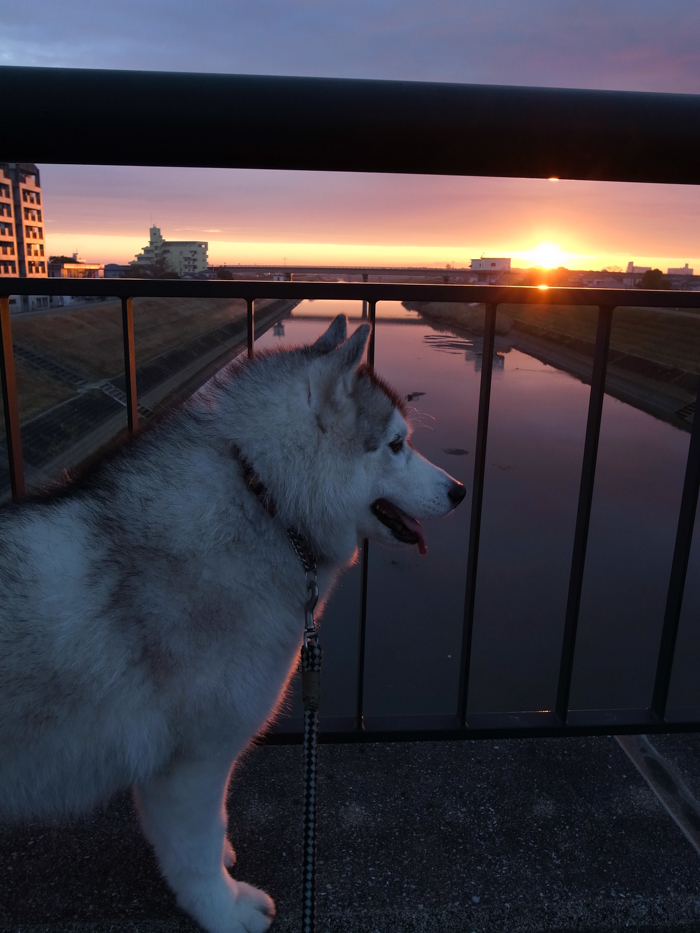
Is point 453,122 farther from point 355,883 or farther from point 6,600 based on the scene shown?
point 355,883

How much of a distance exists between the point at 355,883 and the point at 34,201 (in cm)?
6378

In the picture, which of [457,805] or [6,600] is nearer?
[6,600]

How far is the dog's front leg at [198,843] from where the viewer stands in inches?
66.2

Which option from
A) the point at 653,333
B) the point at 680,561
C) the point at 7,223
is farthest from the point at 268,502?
the point at 7,223

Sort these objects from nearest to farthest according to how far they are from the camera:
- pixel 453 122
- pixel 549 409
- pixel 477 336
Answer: pixel 453 122
pixel 477 336
pixel 549 409

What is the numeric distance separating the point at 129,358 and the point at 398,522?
111 cm

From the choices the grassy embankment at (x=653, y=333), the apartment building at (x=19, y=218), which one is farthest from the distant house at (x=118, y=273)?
the apartment building at (x=19, y=218)

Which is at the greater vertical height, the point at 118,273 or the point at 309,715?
the point at 118,273

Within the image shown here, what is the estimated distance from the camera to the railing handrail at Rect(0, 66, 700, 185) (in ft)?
3.30

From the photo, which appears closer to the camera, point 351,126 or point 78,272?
point 351,126

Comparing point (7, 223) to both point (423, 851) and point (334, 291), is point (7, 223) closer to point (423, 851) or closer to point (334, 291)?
point (334, 291)

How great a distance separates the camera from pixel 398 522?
1.95 meters

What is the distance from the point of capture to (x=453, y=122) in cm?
104

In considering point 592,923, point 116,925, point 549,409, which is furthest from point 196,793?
point 549,409
